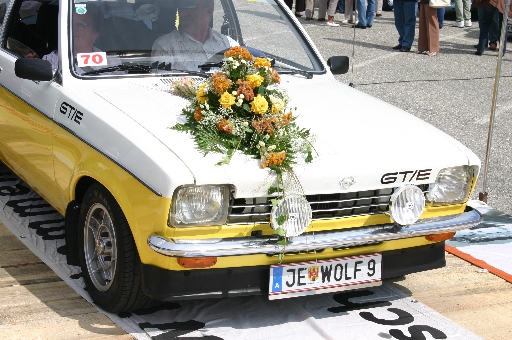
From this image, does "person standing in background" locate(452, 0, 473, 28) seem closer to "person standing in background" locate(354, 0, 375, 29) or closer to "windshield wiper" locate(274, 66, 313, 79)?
"person standing in background" locate(354, 0, 375, 29)

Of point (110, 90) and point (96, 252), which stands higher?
point (110, 90)

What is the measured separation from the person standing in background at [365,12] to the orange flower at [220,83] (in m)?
13.1

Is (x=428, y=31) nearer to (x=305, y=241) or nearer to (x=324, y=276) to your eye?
(x=324, y=276)

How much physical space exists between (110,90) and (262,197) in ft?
4.44

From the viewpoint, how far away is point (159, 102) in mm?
4938

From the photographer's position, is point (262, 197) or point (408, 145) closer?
point (262, 197)

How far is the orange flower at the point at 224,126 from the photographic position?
450cm

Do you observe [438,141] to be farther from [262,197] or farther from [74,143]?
[74,143]

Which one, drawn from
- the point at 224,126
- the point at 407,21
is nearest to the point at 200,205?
the point at 224,126

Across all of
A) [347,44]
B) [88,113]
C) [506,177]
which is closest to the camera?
[88,113]

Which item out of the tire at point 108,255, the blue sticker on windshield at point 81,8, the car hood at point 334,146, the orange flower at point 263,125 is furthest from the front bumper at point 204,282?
the blue sticker on windshield at point 81,8

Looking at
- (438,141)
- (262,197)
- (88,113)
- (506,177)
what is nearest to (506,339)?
(438,141)

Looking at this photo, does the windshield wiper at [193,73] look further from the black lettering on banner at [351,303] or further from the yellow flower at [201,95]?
the black lettering on banner at [351,303]

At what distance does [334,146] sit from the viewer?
4586mm
